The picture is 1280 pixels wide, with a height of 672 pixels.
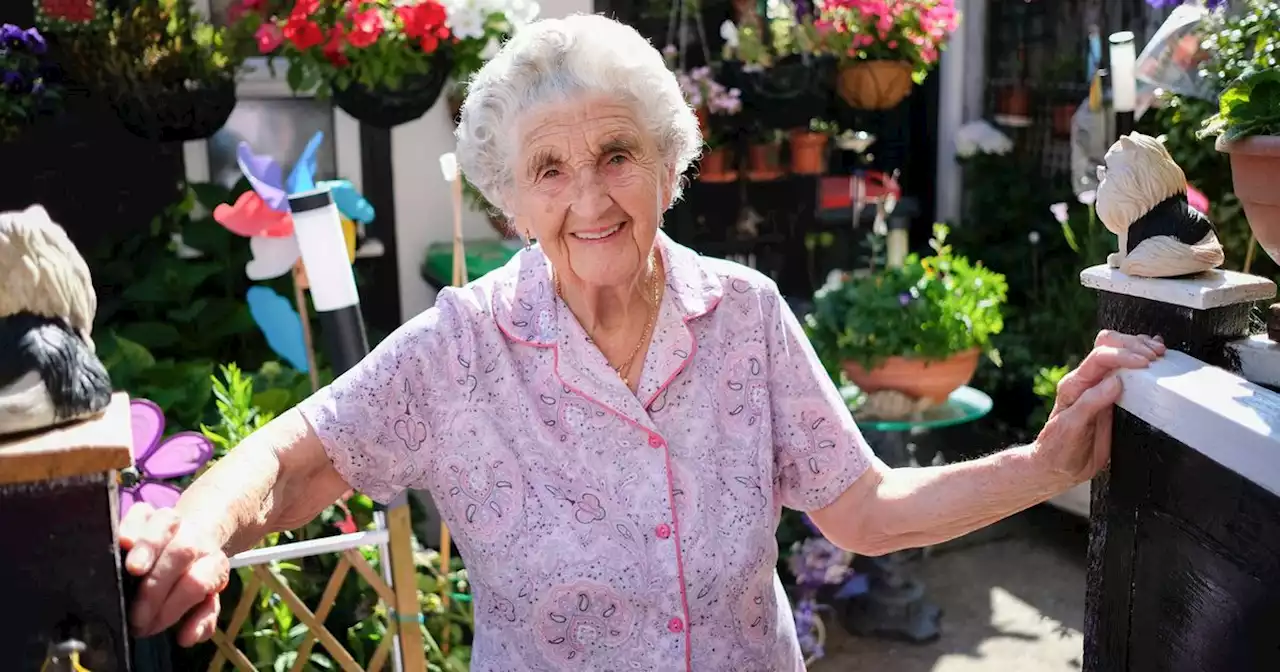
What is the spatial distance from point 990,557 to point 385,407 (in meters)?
3.12

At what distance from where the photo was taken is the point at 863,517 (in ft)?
4.72

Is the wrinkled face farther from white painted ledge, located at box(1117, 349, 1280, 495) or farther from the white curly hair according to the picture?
white painted ledge, located at box(1117, 349, 1280, 495)

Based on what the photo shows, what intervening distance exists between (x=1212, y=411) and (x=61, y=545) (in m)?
0.93

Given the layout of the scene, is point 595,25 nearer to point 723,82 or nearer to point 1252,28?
point 1252,28

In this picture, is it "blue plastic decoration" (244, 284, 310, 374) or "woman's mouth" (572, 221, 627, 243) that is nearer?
"woman's mouth" (572, 221, 627, 243)

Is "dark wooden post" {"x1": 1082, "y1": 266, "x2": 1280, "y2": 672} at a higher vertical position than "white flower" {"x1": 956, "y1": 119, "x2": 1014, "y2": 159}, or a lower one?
lower

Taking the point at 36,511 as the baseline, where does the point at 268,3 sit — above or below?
above

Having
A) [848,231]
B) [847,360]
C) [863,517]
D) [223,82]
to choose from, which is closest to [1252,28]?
[863,517]

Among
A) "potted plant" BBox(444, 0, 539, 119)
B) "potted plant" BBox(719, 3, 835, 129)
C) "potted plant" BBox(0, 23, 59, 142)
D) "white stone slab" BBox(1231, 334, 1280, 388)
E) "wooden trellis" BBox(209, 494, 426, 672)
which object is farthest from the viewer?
"potted plant" BBox(719, 3, 835, 129)

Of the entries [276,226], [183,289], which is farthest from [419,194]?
[276,226]

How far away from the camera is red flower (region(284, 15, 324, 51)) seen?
2861mm

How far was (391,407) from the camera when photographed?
54.1 inches

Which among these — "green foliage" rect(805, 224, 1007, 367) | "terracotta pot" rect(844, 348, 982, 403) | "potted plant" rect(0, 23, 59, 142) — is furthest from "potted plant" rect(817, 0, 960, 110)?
"potted plant" rect(0, 23, 59, 142)

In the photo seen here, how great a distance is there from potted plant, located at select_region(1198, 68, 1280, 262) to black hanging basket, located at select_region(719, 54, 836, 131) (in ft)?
9.15
